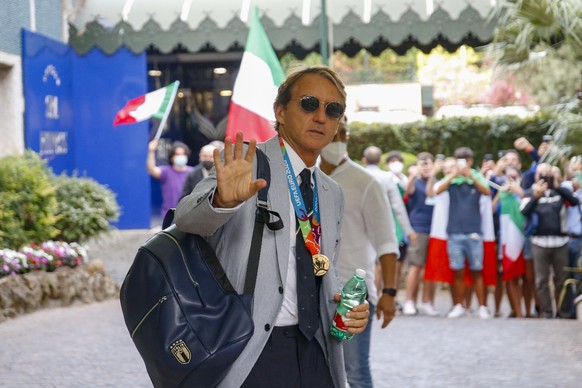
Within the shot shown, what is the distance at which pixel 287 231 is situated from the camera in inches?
137

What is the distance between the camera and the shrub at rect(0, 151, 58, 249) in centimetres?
1152

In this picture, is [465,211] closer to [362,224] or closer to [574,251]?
[574,251]

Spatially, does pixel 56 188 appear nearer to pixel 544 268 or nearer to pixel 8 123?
pixel 8 123

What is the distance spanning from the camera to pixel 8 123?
45.3 ft

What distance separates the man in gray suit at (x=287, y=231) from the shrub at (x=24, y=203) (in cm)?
824

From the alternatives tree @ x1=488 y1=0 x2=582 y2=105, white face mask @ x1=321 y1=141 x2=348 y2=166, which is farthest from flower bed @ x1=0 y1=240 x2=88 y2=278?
white face mask @ x1=321 y1=141 x2=348 y2=166

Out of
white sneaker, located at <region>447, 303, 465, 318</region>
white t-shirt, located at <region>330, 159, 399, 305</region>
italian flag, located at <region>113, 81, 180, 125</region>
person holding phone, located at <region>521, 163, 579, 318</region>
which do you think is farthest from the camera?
italian flag, located at <region>113, 81, 180, 125</region>

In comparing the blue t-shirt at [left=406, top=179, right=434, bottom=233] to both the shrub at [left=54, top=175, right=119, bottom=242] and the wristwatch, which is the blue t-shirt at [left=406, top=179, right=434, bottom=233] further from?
the wristwatch

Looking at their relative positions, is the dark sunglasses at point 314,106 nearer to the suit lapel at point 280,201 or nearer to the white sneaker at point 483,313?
the suit lapel at point 280,201

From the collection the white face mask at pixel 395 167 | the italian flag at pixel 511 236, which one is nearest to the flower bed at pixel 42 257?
the white face mask at pixel 395 167

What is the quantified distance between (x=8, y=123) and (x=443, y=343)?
6924 mm

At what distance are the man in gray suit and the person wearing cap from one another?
8.77 meters

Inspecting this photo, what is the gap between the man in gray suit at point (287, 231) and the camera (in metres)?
3.18

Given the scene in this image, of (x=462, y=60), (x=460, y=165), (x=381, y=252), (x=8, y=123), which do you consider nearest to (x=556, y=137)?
(x=460, y=165)
